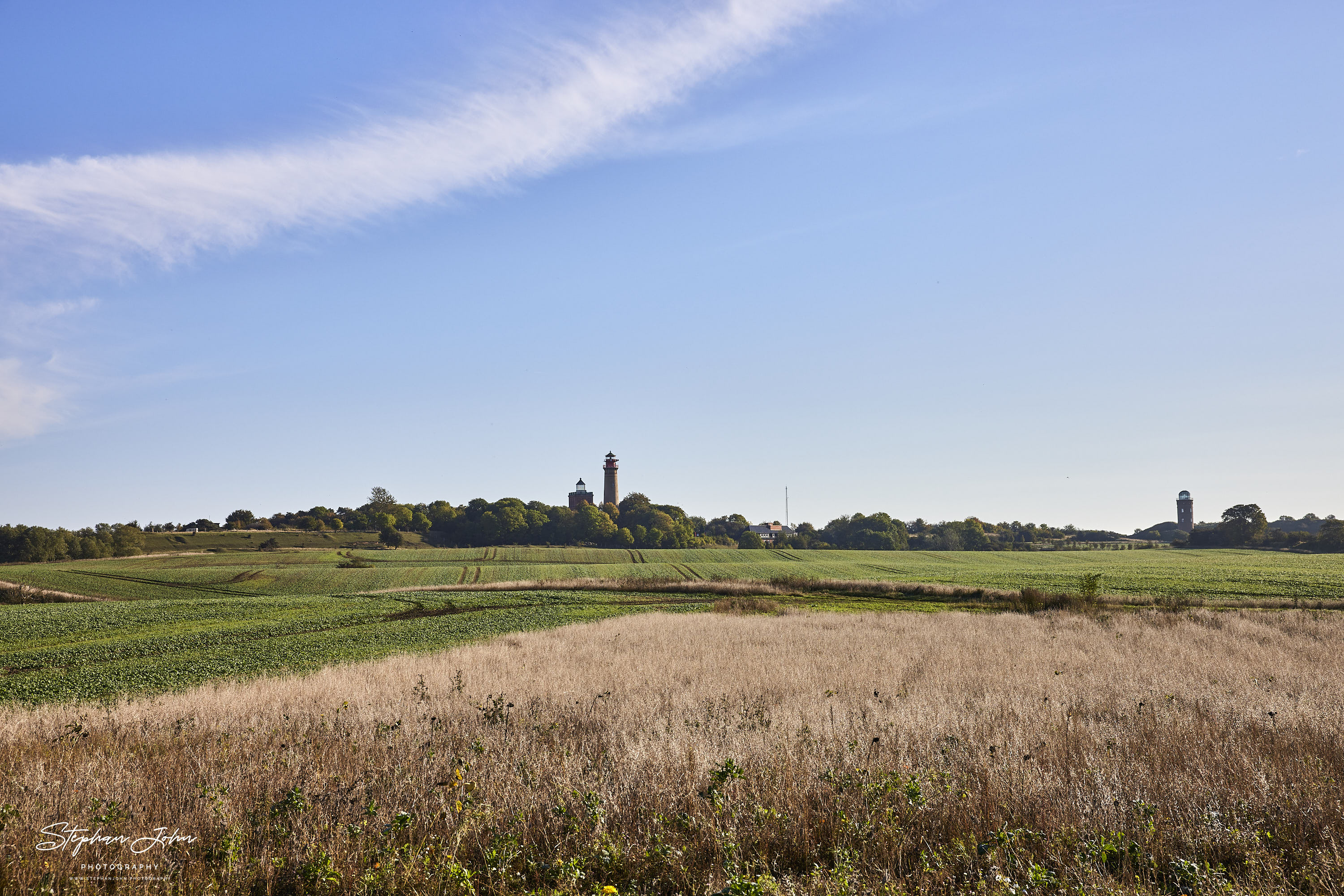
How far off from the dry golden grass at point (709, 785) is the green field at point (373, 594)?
1236 cm

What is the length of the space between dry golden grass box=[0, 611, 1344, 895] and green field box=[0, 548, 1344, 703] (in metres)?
12.4

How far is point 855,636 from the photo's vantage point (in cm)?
2975

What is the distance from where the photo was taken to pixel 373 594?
63.6 metres

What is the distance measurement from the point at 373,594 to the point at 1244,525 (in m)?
172

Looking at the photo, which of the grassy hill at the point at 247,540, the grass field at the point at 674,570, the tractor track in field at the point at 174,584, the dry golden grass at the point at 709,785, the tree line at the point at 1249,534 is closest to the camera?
the dry golden grass at the point at 709,785

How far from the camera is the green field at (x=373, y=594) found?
2892 cm

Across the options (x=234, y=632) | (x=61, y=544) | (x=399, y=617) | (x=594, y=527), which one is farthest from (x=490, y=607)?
(x=594, y=527)

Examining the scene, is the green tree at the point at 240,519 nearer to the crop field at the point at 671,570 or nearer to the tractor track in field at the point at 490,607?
the crop field at the point at 671,570

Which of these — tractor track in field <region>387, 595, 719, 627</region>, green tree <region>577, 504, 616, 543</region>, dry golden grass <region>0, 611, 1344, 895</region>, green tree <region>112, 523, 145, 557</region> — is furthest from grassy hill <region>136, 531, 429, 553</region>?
dry golden grass <region>0, 611, 1344, 895</region>

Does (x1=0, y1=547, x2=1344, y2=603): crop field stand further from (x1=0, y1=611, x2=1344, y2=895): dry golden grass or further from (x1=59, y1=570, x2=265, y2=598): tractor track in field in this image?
(x1=0, y1=611, x2=1344, y2=895): dry golden grass

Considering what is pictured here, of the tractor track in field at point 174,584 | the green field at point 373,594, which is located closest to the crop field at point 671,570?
the tractor track in field at point 174,584

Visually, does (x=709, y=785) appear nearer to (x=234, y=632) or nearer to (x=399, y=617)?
(x=234, y=632)

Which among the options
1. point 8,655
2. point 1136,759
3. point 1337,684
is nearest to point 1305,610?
point 1337,684

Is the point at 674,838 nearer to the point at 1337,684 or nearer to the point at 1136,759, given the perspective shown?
the point at 1136,759
